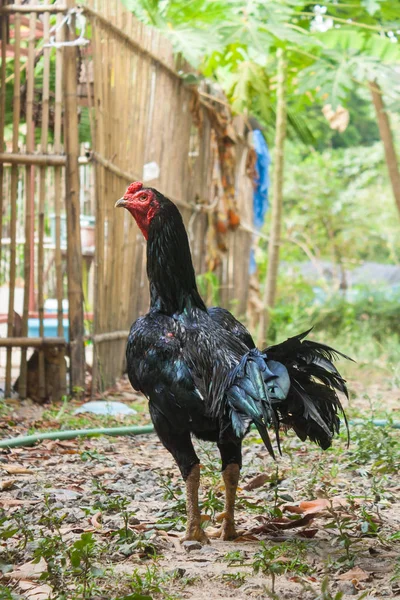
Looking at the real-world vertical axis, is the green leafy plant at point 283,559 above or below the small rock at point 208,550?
above

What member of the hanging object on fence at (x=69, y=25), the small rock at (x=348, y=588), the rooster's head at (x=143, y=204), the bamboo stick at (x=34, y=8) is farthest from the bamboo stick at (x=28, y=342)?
the small rock at (x=348, y=588)

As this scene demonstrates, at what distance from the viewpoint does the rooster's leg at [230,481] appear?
336cm

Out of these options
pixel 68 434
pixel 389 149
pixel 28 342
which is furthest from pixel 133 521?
pixel 389 149

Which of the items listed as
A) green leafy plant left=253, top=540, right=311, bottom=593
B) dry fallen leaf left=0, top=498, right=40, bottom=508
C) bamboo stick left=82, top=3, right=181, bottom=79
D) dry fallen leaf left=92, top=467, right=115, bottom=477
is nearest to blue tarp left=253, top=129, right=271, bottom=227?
bamboo stick left=82, top=3, right=181, bottom=79

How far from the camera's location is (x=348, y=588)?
8.66 ft

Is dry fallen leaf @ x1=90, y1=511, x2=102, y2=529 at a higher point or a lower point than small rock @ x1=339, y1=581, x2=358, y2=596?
lower

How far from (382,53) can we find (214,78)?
2.84 meters

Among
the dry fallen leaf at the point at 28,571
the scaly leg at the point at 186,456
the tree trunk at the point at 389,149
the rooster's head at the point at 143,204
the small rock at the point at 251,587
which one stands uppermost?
the tree trunk at the point at 389,149

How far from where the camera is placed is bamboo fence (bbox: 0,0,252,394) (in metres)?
6.10

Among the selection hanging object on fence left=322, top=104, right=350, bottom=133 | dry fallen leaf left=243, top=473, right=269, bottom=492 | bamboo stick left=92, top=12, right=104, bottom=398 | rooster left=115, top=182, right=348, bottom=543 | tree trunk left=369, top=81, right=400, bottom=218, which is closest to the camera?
rooster left=115, top=182, right=348, bottom=543

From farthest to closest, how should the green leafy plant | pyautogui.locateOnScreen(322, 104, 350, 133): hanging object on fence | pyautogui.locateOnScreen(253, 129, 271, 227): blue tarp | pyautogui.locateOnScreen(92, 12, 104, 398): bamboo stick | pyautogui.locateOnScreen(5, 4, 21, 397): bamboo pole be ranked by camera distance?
pyautogui.locateOnScreen(253, 129, 271, 227): blue tarp < pyautogui.locateOnScreen(322, 104, 350, 133): hanging object on fence < pyautogui.locateOnScreen(92, 12, 104, 398): bamboo stick < pyautogui.locateOnScreen(5, 4, 21, 397): bamboo pole < the green leafy plant

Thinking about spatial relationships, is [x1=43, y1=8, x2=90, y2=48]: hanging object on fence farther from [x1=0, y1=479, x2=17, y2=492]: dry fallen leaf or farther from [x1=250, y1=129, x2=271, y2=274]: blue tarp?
[x1=250, y1=129, x2=271, y2=274]: blue tarp

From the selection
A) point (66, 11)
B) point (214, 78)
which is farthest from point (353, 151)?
point (66, 11)

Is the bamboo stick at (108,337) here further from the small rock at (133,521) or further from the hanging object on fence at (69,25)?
the small rock at (133,521)
